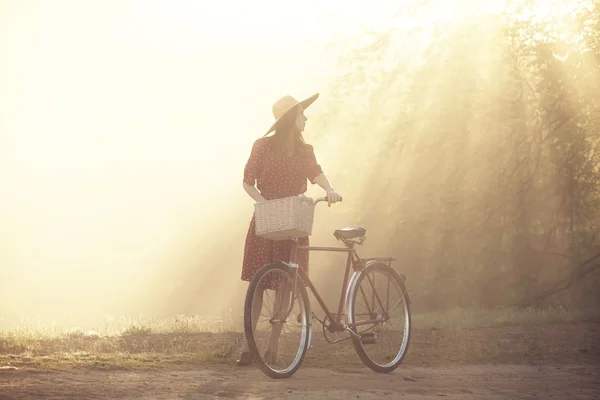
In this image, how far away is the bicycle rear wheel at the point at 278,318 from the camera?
6.97m

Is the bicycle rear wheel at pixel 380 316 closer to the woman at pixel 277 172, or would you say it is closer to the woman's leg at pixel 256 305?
the woman at pixel 277 172

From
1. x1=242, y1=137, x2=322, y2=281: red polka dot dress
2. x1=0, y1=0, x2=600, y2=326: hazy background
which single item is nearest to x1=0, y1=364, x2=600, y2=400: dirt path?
x1=242, y1=137, x2=322, y2=281: red polka dot dress

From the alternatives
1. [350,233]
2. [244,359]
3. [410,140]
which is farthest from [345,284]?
[410,140]

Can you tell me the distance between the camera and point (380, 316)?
8016mm

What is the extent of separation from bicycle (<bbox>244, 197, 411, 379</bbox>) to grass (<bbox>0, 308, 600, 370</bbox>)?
2.33 ft

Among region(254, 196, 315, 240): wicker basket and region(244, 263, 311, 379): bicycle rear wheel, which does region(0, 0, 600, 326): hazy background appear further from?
region(254, 196, 315, 240): wicker basket

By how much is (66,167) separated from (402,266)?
56.2 metres

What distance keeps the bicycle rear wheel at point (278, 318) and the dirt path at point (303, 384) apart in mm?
166

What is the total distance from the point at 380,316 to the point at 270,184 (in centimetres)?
155

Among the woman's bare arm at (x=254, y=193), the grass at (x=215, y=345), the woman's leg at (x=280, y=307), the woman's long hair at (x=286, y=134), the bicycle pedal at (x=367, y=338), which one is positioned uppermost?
the woman's long hair at (x=286, y=134)

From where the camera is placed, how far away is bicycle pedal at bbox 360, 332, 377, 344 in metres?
7.63

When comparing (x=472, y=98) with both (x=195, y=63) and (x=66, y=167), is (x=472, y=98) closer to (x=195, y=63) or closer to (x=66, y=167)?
(x=195, y=63)

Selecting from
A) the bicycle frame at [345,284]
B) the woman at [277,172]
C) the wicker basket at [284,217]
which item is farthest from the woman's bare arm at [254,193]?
the bicycle frame at [345,284]

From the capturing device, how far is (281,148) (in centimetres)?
772
